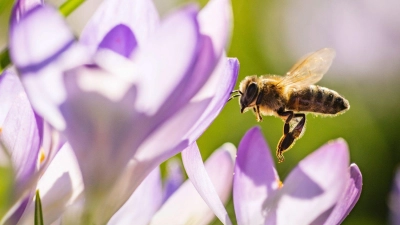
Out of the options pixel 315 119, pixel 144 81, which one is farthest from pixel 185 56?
pixel 315 119

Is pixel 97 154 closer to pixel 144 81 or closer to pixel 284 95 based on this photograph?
pixel 144 81

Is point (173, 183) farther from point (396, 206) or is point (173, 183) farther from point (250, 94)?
point (396, 206)

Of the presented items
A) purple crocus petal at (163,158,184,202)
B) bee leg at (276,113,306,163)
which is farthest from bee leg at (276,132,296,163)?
purple crocus petal at (163,158,184,202)

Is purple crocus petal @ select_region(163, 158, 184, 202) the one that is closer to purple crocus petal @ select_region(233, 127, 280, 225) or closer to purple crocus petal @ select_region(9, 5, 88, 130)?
purple crocus petal @ select_region(233, 127, 280, 225)

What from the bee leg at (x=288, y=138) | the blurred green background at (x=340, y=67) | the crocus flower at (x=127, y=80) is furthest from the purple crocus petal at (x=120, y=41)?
the blurred green background at (x=340, y=67)

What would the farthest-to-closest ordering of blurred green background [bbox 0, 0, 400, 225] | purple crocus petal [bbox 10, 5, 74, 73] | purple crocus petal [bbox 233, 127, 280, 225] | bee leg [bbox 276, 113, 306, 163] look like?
blurred green background [bbox 0, 0, 400, 225] → bee leg [bbox 276, 113, 306, 163] → purple crocus petal [bbox 233, 127, 280, 225] → purple crocus petal [bbox 10, 5, 74, 73]

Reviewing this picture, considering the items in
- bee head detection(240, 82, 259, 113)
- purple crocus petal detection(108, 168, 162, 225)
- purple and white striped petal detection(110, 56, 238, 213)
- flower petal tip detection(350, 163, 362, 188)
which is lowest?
bee head detection(240, 82, 259, 113)
